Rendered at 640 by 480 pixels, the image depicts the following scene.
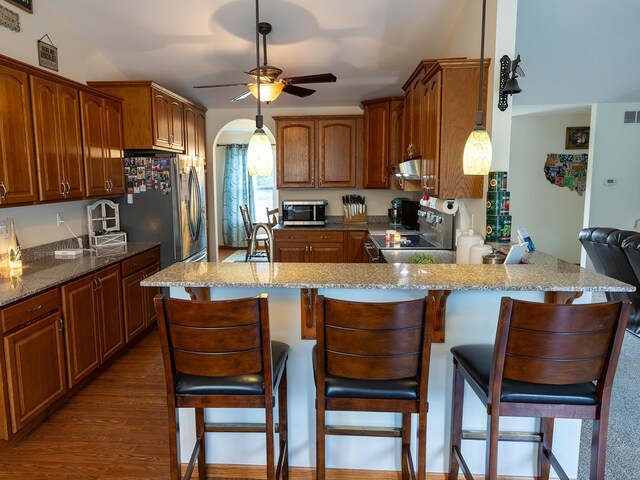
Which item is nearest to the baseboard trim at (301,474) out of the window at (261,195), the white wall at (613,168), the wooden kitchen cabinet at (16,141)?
the wooden kitchen cabinet at (16,141)

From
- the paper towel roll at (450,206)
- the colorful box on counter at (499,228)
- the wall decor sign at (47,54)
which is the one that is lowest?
the colorful box on counter at (499,228)

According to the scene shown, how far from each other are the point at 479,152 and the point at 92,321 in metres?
2.79

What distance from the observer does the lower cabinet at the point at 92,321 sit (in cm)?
278

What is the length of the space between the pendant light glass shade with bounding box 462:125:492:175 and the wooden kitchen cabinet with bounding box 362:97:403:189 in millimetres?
2832

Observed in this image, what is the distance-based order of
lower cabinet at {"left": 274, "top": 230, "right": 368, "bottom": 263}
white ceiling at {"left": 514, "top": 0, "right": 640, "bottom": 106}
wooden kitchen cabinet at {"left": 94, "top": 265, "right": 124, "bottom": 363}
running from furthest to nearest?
lower cabinet at {"left": 274, "top": 230, "right": 368, "bottom": 263}, white ceiling at {"left": 514, "top": 0, "right": 640, "bottom": 106}, wooden kitchen cabinet at {"left": 94, "top": 265, "right": 124, "bottom": 363}

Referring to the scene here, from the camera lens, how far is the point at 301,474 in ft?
6.92

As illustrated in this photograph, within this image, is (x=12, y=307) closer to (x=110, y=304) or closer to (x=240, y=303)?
(x=110, y=304)

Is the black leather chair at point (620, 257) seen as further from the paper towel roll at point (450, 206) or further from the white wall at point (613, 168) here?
the white wall at point (613, 168)

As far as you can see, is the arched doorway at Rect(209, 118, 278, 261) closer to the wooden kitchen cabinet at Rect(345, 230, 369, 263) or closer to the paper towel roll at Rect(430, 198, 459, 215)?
the wooden kitchen cabinet at Rect(345, 230, 369, 263)

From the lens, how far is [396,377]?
1.53 m

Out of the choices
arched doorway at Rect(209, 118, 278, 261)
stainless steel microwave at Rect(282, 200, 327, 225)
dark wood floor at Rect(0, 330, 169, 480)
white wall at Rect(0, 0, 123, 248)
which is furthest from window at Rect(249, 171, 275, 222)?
dark wood floor at Rect(0, 330, 169, 480)

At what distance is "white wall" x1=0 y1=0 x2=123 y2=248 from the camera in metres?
3.06

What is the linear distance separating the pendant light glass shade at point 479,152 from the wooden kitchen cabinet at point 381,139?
2832 millimetres

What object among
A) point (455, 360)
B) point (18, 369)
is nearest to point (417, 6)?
point (455, 360)
